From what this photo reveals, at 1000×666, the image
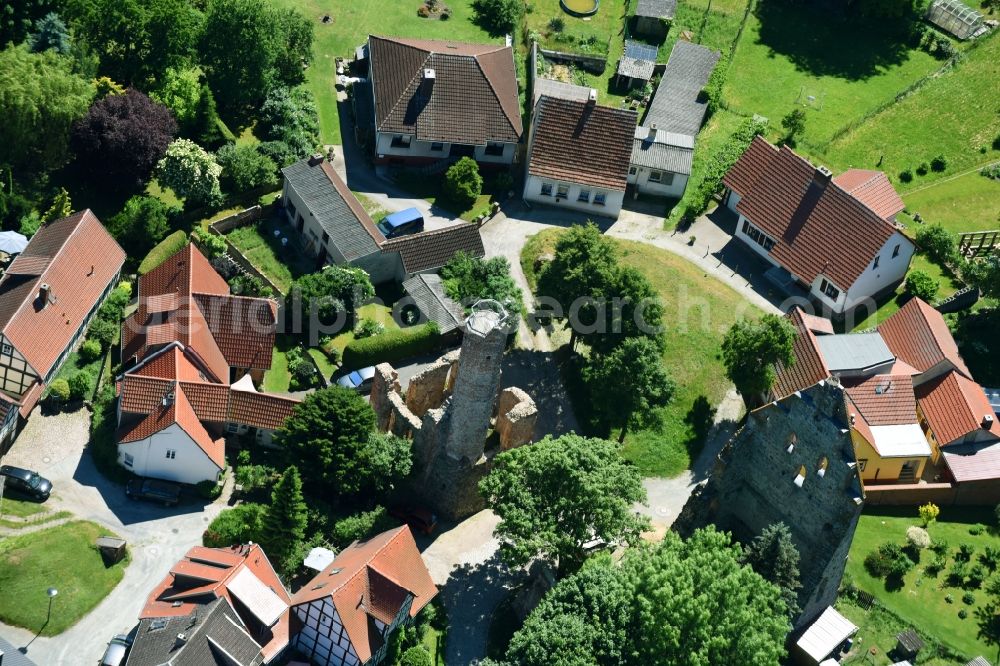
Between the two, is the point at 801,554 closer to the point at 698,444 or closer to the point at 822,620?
the point at 822,620

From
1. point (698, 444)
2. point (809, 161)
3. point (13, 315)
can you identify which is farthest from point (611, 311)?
point (13, 315)

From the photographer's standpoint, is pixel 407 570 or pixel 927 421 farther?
pixel 927 421

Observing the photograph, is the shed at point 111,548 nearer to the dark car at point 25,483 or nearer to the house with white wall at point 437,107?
the dark car at point 25,483

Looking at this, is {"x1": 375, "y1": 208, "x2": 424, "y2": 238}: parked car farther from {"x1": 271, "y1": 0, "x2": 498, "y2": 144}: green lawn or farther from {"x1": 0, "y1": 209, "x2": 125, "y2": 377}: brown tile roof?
{"x1": 0, "y1": 209, "x2": 125, "y2": 377}: brown tile roof

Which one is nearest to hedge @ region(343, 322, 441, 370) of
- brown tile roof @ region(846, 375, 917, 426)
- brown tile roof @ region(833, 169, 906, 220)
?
brown tile roof @ region(846, 375, 917, 426)

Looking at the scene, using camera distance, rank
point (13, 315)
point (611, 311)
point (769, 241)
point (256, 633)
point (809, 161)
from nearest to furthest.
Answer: point (256, 633) < point (13, 315) < point (611, 311) < point (769, 241) < point (809, 161)

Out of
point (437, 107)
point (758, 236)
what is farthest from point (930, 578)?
point (437, 107)

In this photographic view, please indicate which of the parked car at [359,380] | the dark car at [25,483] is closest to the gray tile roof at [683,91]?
the parked car at [359,380]
